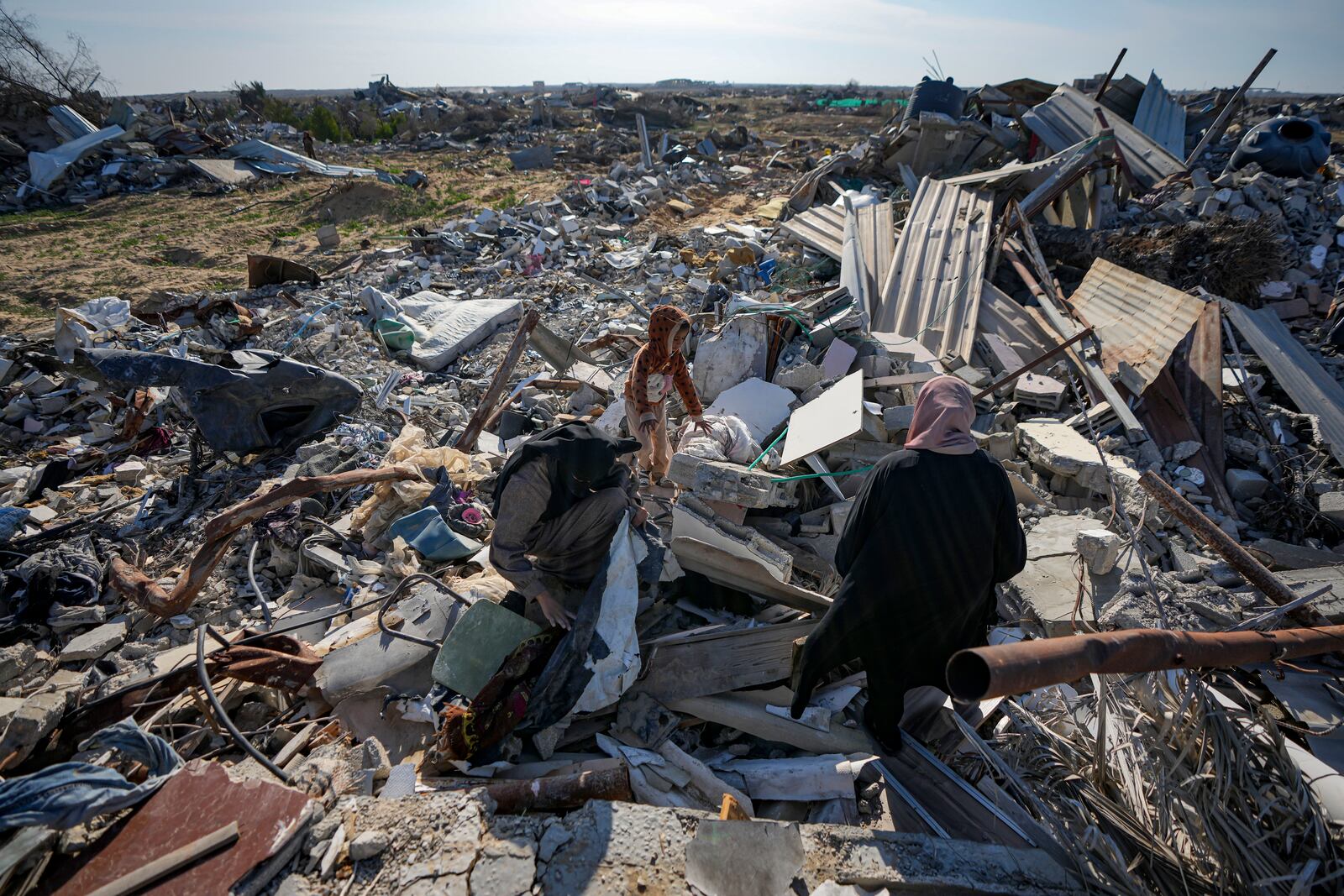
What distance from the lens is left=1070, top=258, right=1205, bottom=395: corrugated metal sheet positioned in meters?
4.95

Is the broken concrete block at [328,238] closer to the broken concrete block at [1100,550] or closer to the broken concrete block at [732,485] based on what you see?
the broken concrete block at [732,485]

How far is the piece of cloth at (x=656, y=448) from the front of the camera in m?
4.47

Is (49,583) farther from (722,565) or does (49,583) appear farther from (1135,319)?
(1135,319)

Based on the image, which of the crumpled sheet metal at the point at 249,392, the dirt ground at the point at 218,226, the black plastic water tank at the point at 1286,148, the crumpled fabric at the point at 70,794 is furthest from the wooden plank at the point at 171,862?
the black plastic water tank at the point at 1286,148

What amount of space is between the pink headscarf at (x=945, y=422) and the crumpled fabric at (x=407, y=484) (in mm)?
3467

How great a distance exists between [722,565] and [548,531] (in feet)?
3.23

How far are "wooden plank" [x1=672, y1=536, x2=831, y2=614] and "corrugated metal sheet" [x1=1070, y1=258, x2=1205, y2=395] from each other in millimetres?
3763

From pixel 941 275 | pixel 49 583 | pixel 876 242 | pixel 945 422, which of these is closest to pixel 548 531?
pixel 945 422

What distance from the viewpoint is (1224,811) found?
5.77 feet

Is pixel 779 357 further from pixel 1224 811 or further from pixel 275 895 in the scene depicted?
pixel 275 895

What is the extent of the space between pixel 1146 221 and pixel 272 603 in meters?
9.96

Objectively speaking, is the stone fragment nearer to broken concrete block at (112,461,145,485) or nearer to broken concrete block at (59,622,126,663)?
broken concrete block at (59,622,126,663)

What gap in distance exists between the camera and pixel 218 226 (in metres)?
13.8

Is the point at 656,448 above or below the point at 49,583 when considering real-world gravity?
above
